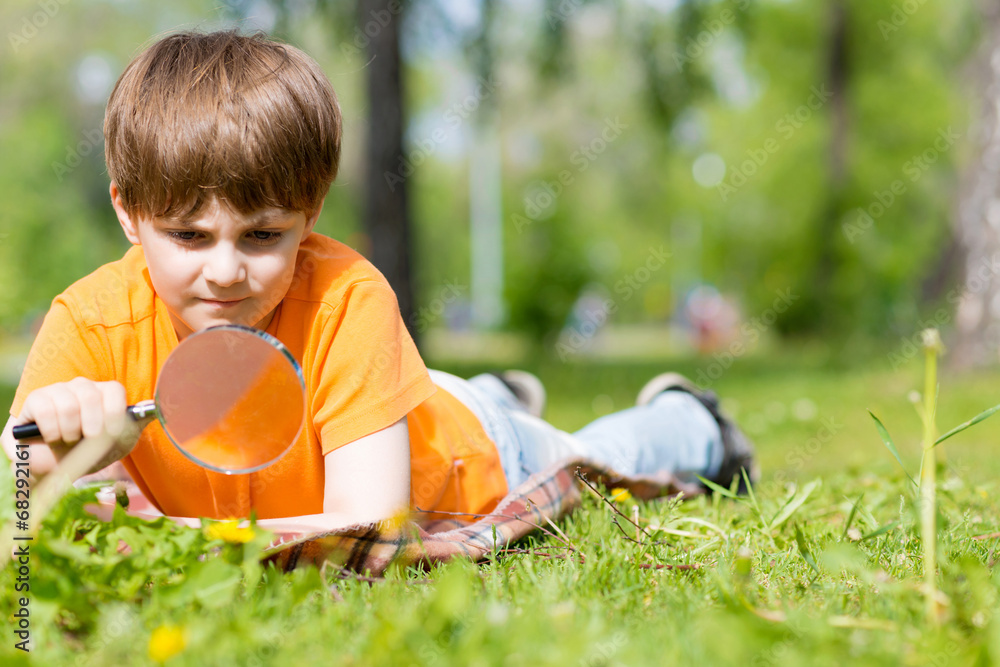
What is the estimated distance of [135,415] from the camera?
1.71m

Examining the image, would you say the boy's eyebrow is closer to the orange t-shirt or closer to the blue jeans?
the orange t-shirt

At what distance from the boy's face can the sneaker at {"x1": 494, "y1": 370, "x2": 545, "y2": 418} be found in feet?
5.59

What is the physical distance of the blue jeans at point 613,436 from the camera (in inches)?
109

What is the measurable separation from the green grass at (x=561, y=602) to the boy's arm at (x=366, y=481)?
0.17 m

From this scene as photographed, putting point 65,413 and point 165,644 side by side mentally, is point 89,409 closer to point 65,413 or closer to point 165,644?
point 65,413

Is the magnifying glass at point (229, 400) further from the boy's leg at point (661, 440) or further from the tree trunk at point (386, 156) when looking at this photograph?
the tree trunk at point (386, 156)

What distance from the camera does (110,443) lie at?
5.61 feet

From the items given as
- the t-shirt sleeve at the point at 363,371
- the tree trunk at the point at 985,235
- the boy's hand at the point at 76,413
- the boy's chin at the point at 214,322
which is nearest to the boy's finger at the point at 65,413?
the boy's hand at the point at 76,413

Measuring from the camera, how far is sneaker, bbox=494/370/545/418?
358cm

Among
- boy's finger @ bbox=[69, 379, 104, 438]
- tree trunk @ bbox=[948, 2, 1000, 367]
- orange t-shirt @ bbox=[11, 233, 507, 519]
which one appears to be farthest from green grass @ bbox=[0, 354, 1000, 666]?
tree trunk @ bbox=[948, 2, 1000, 367]

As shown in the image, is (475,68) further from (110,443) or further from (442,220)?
(442,220)

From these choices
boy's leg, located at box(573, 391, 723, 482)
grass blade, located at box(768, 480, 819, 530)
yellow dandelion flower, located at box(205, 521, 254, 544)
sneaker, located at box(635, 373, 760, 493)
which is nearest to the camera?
yellow dandelion flower, located at box(205, 521, 254, 544)

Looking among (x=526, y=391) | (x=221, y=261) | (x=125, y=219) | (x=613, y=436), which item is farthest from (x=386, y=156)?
(x=221, y=261)

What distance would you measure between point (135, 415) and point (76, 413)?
104 millimetres
